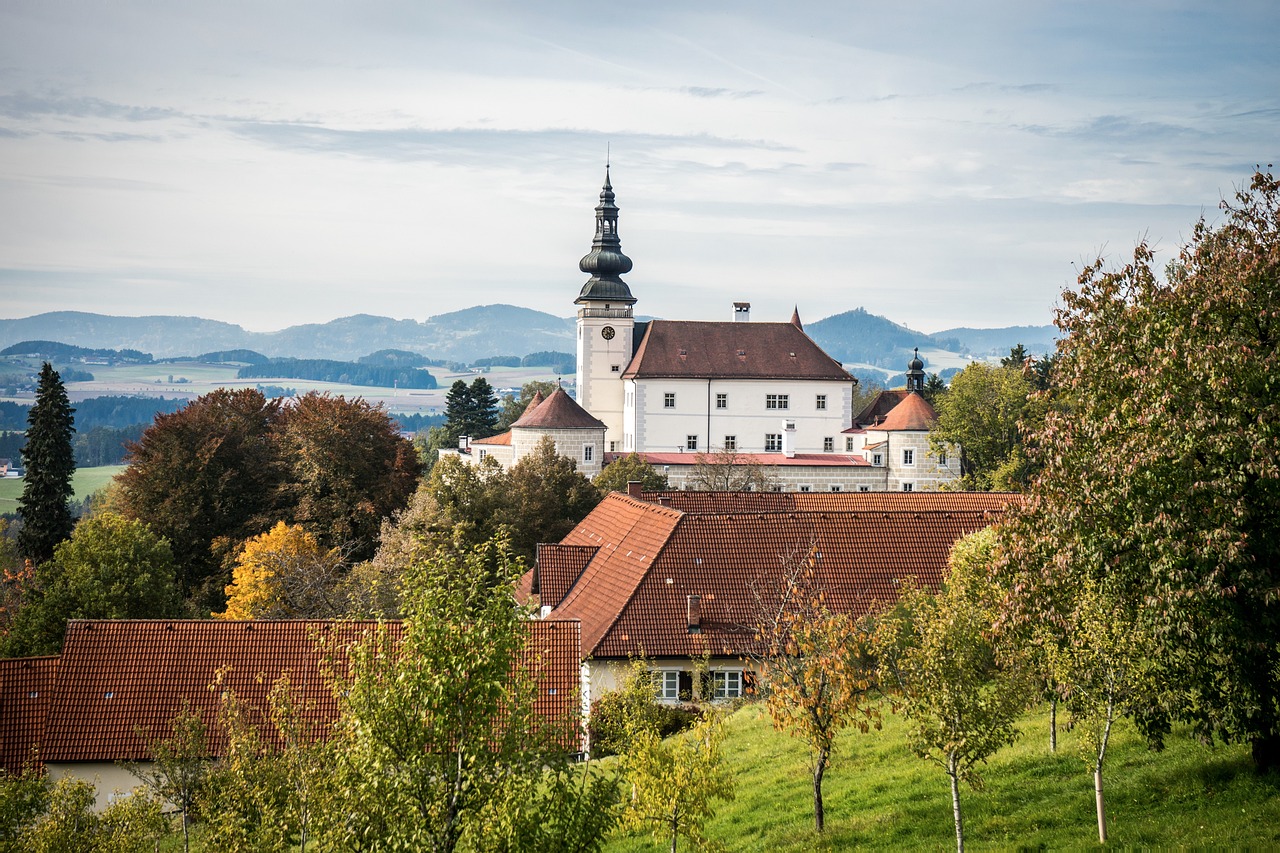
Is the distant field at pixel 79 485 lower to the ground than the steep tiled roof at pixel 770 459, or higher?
lower

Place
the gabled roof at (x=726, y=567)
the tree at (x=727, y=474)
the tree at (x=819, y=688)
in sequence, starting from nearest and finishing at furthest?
the tree at (x=819, y=688) < the gabled roof at (x=726, y=567) < the tree at (x=727, y=474)

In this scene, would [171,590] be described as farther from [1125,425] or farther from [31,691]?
[1125,425]

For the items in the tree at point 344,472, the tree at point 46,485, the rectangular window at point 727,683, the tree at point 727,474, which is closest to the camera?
the rectangular window at point 727,683

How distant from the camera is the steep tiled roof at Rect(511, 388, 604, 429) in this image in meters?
72.7

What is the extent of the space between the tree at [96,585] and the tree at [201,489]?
20.9 feet

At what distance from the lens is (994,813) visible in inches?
648

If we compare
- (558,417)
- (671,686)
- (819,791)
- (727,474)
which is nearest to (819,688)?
(819,791)

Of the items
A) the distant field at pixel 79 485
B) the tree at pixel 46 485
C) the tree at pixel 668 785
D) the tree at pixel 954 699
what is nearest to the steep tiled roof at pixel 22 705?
the tree at pixel 668 785

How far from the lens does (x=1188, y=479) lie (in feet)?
46.9

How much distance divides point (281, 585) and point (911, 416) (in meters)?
43.2

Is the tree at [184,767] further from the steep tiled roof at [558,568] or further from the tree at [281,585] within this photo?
the tree at [281,585]

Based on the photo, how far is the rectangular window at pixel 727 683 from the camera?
26.3m

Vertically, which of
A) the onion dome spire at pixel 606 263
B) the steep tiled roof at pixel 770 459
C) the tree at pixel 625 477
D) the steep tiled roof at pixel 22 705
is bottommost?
the steep tiled roof at pixel 22 705

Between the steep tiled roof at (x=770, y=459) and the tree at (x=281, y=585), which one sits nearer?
the tree at (x=281, y=585)
